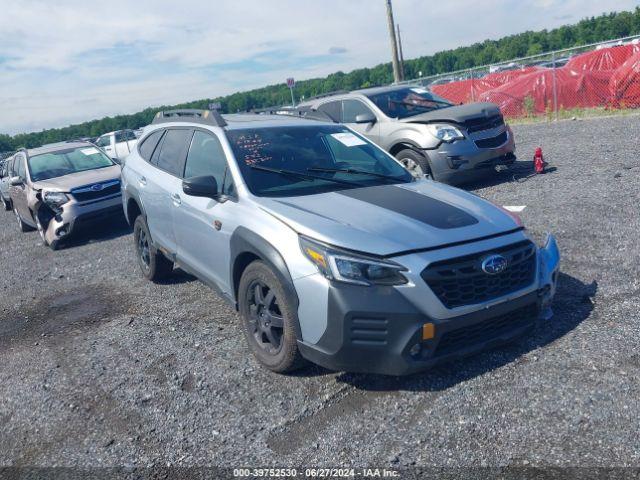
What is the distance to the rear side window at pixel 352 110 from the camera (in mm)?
10344

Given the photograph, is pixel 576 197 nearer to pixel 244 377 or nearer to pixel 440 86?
pixel 244 377

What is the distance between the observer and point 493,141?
30.6ft

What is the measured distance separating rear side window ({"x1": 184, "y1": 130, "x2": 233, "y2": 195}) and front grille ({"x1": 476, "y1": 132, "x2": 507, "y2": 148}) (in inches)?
208

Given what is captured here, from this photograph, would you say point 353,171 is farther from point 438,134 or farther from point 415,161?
point 415,161

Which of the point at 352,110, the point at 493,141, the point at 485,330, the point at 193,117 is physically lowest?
the point at 485,330

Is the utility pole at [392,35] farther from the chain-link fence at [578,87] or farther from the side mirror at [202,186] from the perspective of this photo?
the side mirror at [202,186]

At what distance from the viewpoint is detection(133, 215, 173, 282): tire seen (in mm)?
6285

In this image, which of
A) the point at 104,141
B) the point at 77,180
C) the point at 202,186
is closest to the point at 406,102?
the point at 77,180

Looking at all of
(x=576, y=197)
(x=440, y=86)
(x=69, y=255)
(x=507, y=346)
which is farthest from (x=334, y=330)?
(x=440, y=86)

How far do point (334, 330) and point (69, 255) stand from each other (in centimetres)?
715

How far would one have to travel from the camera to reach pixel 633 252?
5465 mm

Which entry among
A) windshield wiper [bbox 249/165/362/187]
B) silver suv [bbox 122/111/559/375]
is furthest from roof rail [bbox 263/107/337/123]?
windshield wiper [bbox 249/165/362/187]

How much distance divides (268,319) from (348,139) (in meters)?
2.08

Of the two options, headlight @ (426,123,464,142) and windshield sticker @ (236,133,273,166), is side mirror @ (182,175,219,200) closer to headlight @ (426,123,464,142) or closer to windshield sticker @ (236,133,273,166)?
windshield sticker @ (236,133,273,166)
